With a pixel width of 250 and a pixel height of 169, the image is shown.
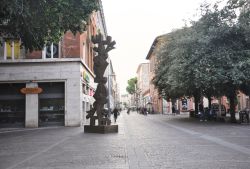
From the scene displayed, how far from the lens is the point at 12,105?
3338cm

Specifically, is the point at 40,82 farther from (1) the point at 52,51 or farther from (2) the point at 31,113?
(1) the point at 52,51

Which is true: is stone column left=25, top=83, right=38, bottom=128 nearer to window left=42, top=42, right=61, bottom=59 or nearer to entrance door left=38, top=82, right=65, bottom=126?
entrance door left=38, top=82, right=65, bottom=126

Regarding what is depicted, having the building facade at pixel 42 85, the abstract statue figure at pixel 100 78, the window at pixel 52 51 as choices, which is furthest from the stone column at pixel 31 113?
Result: the abstract statue figure at pixel 100 78

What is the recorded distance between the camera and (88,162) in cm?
1079

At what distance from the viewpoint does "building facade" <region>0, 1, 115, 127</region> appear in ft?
107

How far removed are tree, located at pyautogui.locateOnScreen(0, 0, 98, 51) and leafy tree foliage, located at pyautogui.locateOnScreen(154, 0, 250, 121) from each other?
1164cm

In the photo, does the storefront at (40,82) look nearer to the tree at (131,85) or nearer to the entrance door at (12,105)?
the entrance door at (12,105)

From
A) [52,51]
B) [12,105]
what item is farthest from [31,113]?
[52,51]

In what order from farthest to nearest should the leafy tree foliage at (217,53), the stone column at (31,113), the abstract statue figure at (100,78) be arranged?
the stone column at (31,113) < the leafy tree foliage at (217,53) < the abstract statue figure at (100,78)

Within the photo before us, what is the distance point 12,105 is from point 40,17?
17.7 metres

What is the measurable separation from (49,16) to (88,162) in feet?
28.8

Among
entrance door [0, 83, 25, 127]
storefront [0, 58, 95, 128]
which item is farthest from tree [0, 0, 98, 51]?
entrance door [0, 83, 25, 127]

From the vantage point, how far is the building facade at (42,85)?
32656 millimetres

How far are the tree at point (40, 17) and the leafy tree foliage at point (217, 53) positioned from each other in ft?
38.2
